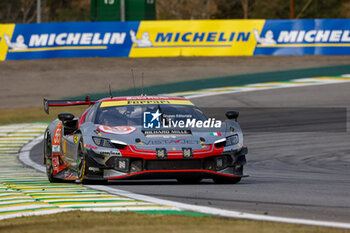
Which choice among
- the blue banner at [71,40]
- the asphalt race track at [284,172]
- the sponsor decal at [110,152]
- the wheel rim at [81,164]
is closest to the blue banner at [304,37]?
the blue banner at [71,40]

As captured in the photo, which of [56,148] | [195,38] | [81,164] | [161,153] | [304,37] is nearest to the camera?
[161,153]

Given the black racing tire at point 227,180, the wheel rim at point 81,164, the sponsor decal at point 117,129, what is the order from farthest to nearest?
the black racing tire at point 227,180
the sponsor decal at point 117,129
the wheel rim at point 81,164

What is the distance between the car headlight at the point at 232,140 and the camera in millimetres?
9055

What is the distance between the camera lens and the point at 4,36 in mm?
31250

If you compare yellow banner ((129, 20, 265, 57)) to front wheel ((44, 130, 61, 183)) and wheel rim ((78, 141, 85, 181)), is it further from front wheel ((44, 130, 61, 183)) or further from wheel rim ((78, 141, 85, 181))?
wheel rim ((78, 141, 85, 181))

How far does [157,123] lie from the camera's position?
366 inches

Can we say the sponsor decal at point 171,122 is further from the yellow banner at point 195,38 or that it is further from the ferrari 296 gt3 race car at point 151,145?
the yellow banner at point 195,38

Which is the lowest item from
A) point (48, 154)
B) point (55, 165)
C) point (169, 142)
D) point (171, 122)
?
point (55, 165)

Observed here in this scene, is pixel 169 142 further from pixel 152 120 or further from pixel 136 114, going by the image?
pixel 136 114

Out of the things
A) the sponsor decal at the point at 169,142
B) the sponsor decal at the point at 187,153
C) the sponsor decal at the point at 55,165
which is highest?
the sponsor decal at the point at 169,142

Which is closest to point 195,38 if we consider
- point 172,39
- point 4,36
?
point 172,39

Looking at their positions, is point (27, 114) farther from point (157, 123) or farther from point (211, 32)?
point (157, 123)

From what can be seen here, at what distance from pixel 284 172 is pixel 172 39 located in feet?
69.6

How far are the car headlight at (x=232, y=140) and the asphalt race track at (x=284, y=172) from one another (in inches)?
19.7
